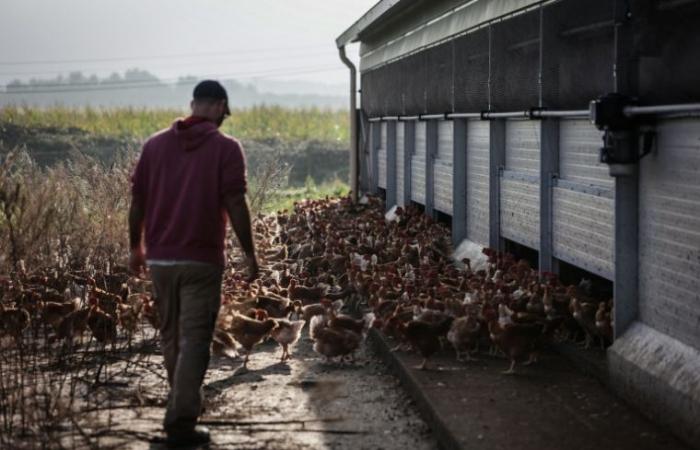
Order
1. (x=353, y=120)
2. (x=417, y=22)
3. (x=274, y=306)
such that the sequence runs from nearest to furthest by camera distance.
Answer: (x=274, y=306), (x=417, y=22), (x=353, y=120)

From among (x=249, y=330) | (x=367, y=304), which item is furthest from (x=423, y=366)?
(x=367, y=304)

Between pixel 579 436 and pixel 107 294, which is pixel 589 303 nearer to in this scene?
pixel 579 436

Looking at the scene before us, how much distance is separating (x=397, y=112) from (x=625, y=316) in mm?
13164

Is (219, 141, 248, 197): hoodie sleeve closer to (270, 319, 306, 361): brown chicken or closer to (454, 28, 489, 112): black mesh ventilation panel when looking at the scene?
(270, 319, 306, 361): brown chicken

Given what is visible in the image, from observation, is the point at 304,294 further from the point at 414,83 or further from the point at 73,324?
the point at 414,83

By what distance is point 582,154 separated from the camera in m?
10.5

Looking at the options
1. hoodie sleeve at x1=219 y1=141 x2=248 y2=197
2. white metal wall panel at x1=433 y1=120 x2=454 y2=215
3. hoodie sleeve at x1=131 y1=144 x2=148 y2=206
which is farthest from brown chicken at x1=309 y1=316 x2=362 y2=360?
white metal wall panel at x1=433 y1=120 x2=454 y2=215

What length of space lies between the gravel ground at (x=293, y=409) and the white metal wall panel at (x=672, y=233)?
1832 millimetres

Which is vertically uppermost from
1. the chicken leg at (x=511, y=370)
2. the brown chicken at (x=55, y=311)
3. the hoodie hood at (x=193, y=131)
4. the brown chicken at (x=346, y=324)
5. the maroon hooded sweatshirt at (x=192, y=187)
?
the hoodie hood at (x=193, y=131)

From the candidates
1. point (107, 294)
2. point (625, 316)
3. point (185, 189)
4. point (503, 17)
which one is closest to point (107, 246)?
point (107, 294)

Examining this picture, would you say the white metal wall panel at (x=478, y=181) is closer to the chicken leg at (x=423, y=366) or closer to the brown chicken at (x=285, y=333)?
the brown chicken at (x=285, y=333)

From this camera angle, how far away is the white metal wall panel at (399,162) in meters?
22.2

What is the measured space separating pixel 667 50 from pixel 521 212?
520 cm

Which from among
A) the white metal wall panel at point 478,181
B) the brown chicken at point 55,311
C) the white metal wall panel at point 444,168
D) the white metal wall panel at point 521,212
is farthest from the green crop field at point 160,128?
the brown chicken at point 55,311
